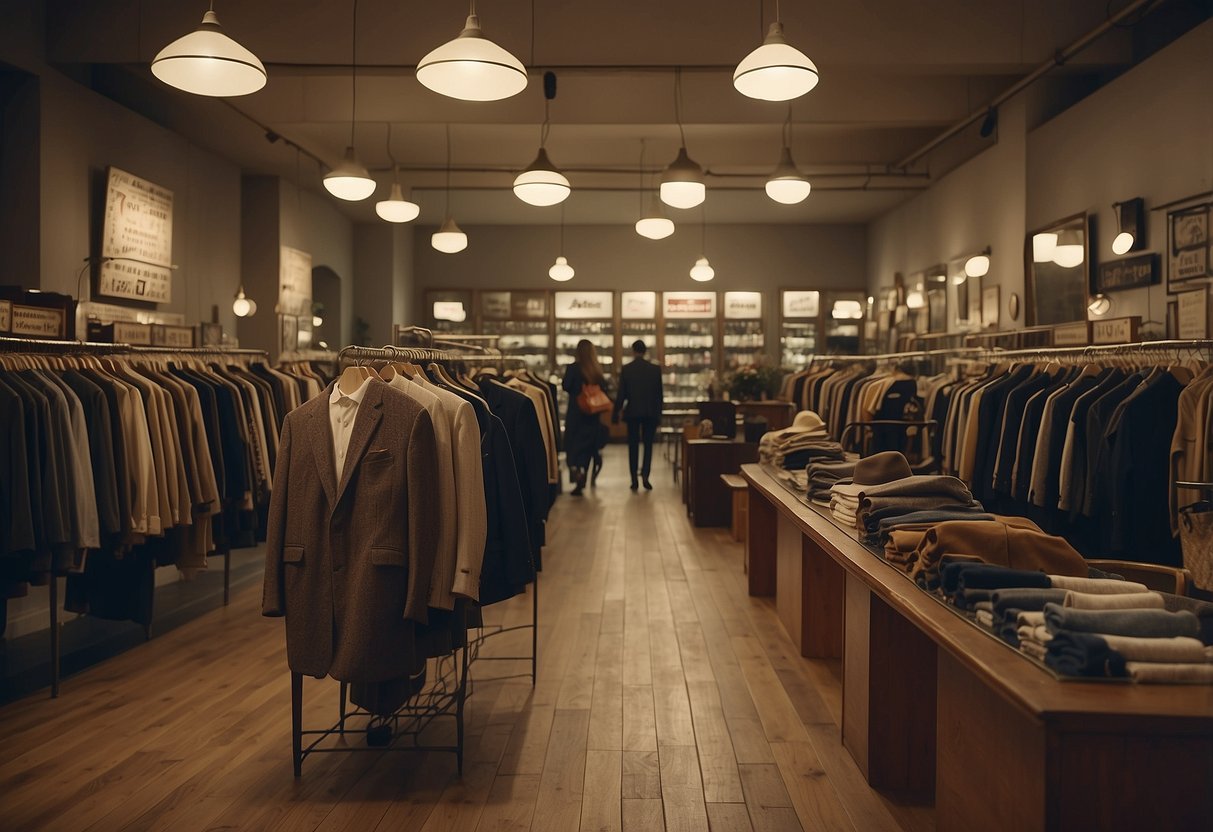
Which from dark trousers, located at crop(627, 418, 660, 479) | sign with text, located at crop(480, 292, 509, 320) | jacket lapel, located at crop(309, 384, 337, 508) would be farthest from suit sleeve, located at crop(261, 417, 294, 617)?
sign with text, located at crop(480, 292, 509, 320)

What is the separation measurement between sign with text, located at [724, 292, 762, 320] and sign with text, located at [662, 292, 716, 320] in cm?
25

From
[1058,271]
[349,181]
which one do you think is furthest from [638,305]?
[349,181]

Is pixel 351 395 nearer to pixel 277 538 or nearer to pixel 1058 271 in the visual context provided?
pixel 277 538

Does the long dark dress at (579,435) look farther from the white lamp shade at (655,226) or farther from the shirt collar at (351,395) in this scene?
the shirt collar at (351,395)

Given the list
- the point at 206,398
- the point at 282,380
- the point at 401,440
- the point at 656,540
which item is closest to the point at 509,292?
the point at 656,540

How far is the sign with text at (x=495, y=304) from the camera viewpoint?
1600cm

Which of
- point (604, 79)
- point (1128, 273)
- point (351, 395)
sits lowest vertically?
point (351, 395)

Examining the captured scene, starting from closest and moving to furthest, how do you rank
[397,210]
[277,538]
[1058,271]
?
1. [277,538]
2. [397,210]
3. [1058,271]

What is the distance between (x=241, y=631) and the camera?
5184 millimetres

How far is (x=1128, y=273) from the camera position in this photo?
696 centimetres

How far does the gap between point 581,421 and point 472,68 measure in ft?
21.5

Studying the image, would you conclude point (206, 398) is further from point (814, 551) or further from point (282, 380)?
point (814, 551)

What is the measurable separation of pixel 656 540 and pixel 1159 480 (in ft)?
12.5

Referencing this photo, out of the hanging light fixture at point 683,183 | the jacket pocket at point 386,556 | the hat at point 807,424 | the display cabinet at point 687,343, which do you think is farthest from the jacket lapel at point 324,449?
the display cabinet at point 687,343
